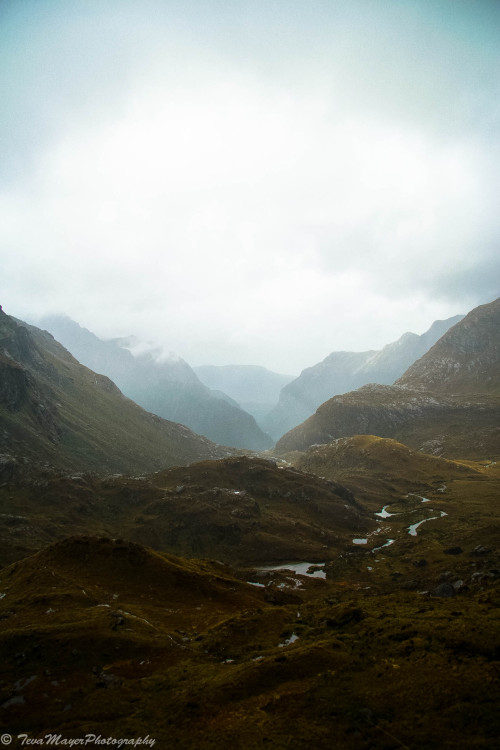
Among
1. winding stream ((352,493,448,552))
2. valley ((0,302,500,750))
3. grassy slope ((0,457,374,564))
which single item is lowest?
winding stream ((352,493,448,552))

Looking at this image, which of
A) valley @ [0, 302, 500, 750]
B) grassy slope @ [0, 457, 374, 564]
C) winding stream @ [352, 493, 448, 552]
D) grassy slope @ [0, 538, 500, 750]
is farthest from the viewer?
winding stream @ [352, 493, 448, 552]

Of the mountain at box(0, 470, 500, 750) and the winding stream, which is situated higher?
the mountain at box(0, 470, 500, 750)

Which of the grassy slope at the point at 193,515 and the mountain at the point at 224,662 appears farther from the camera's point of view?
the grassy slope at the point at 193,515

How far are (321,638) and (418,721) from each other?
19.6 m

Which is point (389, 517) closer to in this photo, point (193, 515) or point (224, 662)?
point (193, 515)

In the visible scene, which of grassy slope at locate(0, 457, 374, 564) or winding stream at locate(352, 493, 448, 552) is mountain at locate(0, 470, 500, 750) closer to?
grassy slope at locate(0, 457, 374, 564)

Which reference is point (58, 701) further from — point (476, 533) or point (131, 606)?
point (476, 533)

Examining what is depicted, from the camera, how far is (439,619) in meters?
44.6

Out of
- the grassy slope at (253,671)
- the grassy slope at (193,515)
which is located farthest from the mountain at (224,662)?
the grassy slope at (193,515)

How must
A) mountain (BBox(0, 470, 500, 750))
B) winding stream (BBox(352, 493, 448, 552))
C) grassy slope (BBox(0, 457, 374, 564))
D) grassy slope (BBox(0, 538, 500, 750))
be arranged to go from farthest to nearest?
winding stream (BBox(352, 493, 448, 552)), grassy slope (BBox(0, 457, 374, 564)), mountain (BBox(0, 470, 500, 750)), grassy slope (BBox(0, 538, 500, 750))

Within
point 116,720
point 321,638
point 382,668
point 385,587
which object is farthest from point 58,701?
point 385,587

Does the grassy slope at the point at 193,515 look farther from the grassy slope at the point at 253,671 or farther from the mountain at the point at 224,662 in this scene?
the grassy slope at the point at 253,671

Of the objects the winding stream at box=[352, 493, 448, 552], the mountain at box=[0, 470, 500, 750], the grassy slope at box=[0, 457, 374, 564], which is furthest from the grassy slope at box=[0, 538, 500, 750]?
the winding stream at box=[352, 493, 448, 552]

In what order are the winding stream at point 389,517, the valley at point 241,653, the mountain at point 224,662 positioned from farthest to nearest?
the winding stream at point 389,517
the valley at point 241,653
the mountain at point 224,662
